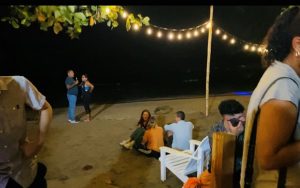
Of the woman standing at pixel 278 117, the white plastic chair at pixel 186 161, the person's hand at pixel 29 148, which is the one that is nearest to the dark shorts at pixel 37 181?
the person's hand at pixel 29 148

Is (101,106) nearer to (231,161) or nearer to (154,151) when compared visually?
(154,151)

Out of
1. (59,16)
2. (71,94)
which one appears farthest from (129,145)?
(59,16)

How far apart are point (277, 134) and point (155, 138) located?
194 inches

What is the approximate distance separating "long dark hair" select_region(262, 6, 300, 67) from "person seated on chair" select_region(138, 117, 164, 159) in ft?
15.6

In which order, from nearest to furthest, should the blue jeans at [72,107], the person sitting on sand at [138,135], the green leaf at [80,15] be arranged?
the green leaf at [80,15]
the person sitting on sand at [138,135]
the blue jeans at [72,107]

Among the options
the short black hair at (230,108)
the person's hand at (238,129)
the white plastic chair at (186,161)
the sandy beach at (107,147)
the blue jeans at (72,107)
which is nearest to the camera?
the person's hand at (238,129)

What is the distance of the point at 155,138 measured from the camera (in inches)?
247

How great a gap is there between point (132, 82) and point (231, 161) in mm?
13766

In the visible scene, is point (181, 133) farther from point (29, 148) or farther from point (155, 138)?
point (29, 148)

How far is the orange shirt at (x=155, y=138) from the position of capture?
6258 millimetres

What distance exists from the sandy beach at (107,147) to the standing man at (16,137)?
3.01 metres

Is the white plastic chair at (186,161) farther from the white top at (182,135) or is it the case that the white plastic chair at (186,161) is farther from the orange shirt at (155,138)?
the orange shirt at (155,138)

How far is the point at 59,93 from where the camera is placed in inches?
521

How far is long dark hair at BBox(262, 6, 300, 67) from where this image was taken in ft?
4.88
